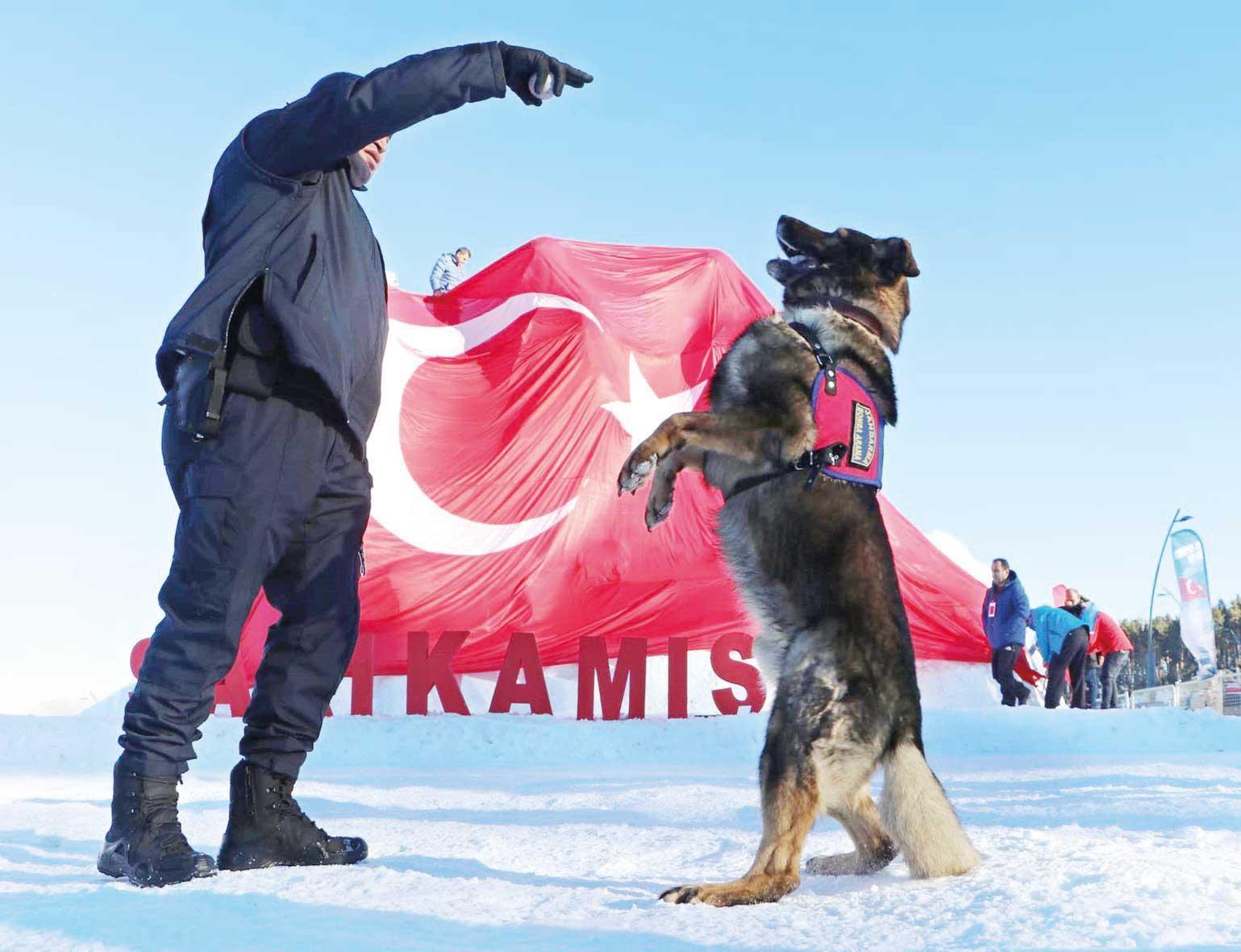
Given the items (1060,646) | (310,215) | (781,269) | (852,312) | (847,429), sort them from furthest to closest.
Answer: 1. (1060,646)
2. (781,269)
3. (852,312)
4. (847,429)
5. (310,215)

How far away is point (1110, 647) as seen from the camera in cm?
1490

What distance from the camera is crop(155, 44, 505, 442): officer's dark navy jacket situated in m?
2.76

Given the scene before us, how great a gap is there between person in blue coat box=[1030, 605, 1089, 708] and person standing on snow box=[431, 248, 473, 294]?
27.3 feet

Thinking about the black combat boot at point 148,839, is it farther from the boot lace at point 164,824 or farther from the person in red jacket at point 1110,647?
the person in red jacket at point 1110,647

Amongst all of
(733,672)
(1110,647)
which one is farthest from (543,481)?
(1110,647)

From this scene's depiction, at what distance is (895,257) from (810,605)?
4.66 feet

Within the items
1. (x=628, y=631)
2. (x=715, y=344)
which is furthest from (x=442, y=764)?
(x=715, y=344)

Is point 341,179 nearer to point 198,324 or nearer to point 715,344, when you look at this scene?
point 198,324

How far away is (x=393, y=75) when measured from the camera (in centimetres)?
275

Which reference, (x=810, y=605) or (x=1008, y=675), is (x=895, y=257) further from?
(x=1008, y=675)

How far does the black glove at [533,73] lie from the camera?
2.82m

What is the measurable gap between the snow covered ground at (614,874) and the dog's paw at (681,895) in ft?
0.16

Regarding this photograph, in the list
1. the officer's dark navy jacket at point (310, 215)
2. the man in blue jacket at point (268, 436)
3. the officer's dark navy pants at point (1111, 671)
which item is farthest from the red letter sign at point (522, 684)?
the officer's dark navy jacket at point (310, 215)

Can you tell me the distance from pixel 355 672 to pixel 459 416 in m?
3.47
